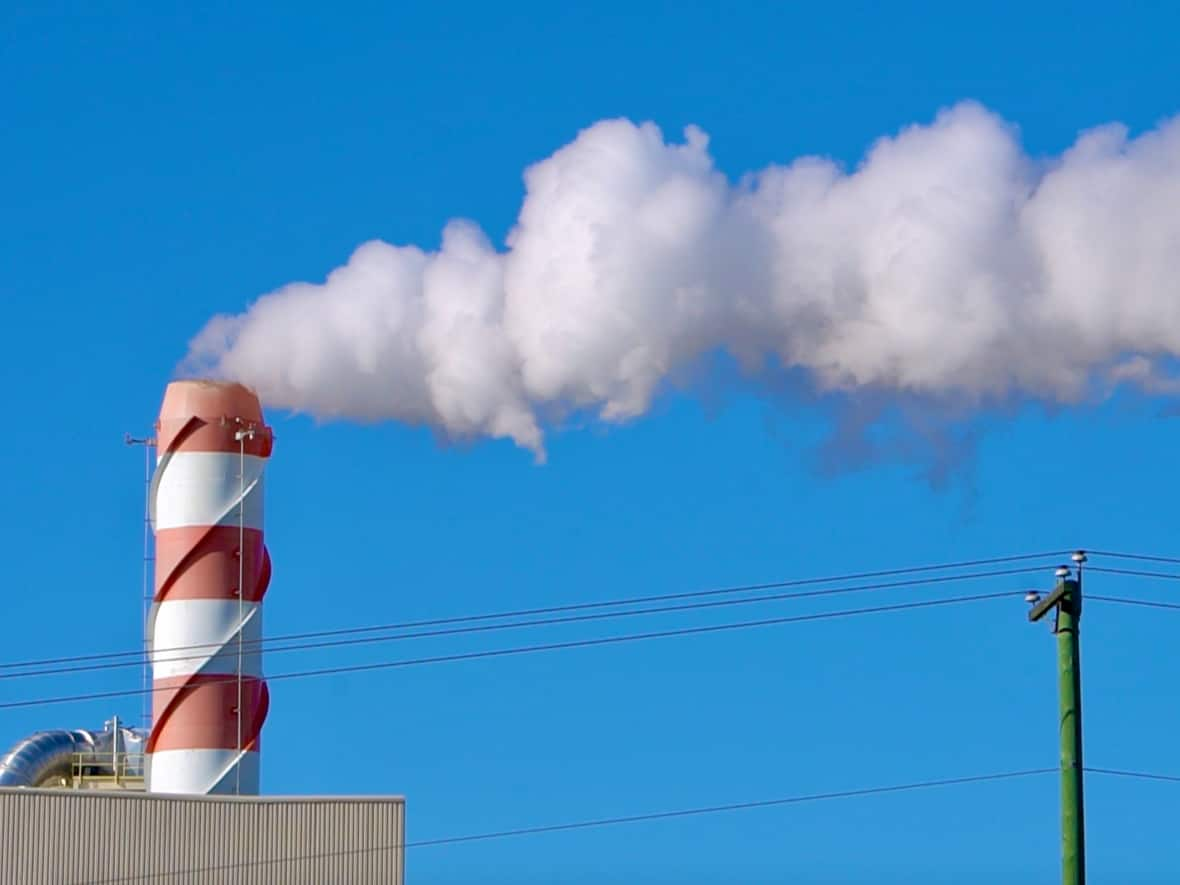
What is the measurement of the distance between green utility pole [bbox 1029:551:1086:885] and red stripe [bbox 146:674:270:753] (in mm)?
19448

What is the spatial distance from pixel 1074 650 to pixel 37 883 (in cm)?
1635

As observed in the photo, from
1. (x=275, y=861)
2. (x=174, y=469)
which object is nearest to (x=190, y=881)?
(x=275, y=861)

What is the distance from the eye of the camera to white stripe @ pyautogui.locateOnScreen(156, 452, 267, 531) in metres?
41.7

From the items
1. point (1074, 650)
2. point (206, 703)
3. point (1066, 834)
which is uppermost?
point (206, 703)

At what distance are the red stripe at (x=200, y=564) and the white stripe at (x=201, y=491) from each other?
19 centimetres

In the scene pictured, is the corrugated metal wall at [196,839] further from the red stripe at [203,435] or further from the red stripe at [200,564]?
the red stripe at [203,435]

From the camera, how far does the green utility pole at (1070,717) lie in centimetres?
2491

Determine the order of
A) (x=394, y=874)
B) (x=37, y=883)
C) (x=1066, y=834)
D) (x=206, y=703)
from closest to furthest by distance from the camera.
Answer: (x=1066, y=834) → (x=37, y=883) → (x=394, y=874) → (x=206, y=703)

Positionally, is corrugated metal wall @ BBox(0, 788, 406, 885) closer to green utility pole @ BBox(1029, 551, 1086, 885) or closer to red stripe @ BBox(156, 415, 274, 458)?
red stripe @ BBox(156, 415, 274, 458)

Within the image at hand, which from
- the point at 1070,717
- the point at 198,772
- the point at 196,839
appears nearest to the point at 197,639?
the point at 198,772

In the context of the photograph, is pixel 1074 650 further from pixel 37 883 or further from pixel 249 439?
pixel 249 439

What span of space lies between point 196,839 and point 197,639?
22.7ft

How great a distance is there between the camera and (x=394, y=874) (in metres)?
36.0

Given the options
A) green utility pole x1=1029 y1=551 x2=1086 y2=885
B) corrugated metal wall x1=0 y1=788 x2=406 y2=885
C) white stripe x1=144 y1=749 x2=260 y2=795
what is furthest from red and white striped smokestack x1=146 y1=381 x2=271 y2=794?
green utility pole x1=1029 y1=551 x2=1086 y2=885
